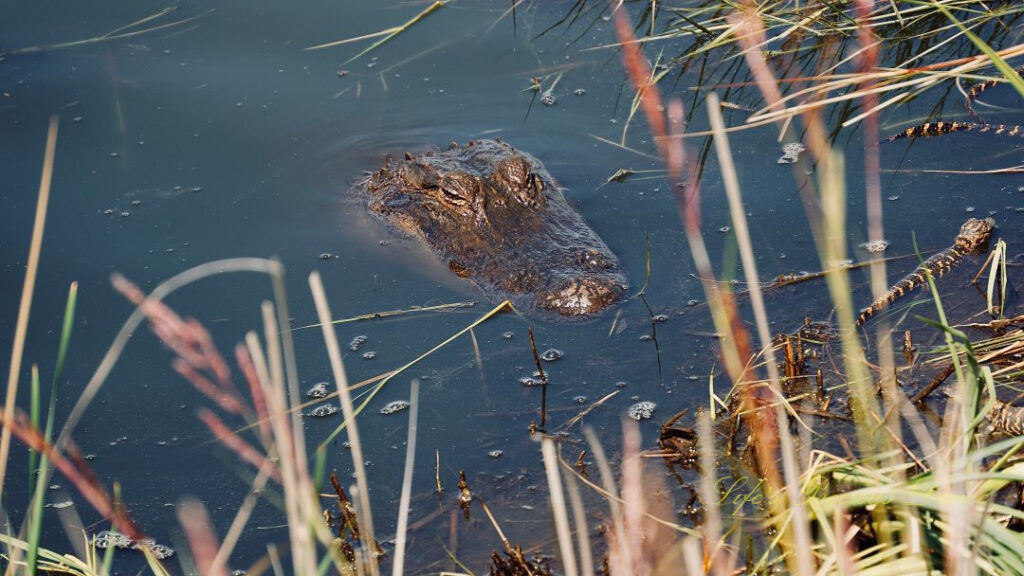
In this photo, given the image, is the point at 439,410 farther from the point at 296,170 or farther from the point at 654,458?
the point at 296,170

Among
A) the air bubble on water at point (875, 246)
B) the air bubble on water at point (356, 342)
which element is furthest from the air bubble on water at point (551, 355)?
the air bubble on water at point (875, 246)

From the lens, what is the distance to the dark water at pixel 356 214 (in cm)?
379

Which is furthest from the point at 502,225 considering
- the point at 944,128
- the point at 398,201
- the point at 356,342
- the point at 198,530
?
the point at 944,128

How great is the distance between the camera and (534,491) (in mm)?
3408

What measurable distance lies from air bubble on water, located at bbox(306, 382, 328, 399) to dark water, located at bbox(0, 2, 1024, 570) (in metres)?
0.10

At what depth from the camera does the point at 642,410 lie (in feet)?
12.5

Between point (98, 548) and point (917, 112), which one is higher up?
point (917, 112)

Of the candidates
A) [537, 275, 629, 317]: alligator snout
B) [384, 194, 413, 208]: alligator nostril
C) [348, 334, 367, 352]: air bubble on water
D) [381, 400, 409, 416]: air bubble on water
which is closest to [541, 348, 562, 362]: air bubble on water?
[537, 275, 629, 317]: alligator snout

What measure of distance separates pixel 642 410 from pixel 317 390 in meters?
1.31

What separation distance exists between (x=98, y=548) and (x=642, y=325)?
229 cm

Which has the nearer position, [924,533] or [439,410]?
[924,533]

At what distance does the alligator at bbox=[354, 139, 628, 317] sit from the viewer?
4.61m

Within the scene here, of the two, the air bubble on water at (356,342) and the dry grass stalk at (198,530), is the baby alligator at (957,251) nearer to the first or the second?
the air bubble on water at (356,342)

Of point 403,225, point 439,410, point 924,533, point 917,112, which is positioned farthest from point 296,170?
point 924,533
